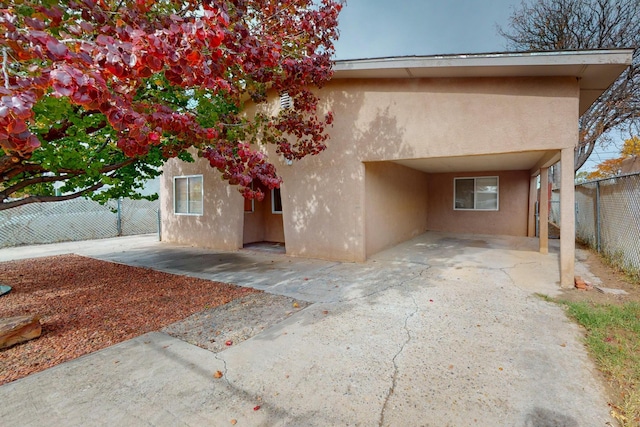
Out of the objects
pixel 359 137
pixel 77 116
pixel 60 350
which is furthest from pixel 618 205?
pixel 77 116

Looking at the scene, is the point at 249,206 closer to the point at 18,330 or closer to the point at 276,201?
the point at 276,201

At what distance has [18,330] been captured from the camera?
340cm

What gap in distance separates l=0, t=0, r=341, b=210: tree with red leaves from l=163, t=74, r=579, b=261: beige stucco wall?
0.85 metres

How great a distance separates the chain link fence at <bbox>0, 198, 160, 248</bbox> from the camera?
1093cm

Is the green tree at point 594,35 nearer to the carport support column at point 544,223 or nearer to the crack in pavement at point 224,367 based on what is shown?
the carport support column at point 544,223

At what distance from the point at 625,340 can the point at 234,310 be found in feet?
15.3

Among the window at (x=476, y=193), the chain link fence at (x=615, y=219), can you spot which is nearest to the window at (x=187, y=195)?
the window at (x=476, y=193)

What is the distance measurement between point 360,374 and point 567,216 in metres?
4.68

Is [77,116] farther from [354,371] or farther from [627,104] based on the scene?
[627,104]

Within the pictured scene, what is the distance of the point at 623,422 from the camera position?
2.12 metres

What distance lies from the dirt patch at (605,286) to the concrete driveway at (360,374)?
1.27 feet

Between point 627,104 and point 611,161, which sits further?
point 611,161

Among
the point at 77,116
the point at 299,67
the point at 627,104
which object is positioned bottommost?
the point at 77,116

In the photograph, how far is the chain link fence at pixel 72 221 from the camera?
1093 centimetres
